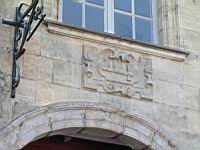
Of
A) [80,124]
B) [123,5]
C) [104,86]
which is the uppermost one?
[123,5]

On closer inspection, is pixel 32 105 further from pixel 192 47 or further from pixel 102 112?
pixel 192 47

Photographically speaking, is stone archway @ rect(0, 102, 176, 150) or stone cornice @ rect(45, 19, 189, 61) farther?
stone cornice @ rect(45, 19, 189, 61)

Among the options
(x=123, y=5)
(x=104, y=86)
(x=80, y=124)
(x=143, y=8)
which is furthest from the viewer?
(x=143, y=8)

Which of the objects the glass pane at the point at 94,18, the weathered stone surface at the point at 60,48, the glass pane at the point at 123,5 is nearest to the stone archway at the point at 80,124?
the weathered stone surface at the point at 60,48

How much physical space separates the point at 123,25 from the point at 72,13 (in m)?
0.71

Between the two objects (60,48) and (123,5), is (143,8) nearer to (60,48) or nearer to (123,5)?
(123,5)

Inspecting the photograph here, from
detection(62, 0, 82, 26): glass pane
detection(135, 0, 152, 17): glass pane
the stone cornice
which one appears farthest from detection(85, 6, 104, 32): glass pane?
detection(135, 0, 152, 17): glass pane

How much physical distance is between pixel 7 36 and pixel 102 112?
4.51ft

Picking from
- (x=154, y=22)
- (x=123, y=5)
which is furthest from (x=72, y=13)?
(x=154, y=22)

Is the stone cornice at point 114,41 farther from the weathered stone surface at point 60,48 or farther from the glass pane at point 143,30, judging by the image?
the glass pane at point 143,30

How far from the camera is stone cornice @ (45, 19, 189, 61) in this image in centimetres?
741

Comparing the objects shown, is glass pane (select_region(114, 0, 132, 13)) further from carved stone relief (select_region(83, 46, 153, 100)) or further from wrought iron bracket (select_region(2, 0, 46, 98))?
wrought iron bracket (select_region(2, 0, 46, 98))

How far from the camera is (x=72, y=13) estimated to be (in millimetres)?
7875

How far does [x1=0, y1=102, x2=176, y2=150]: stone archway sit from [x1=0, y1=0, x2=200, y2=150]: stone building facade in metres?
0.01
